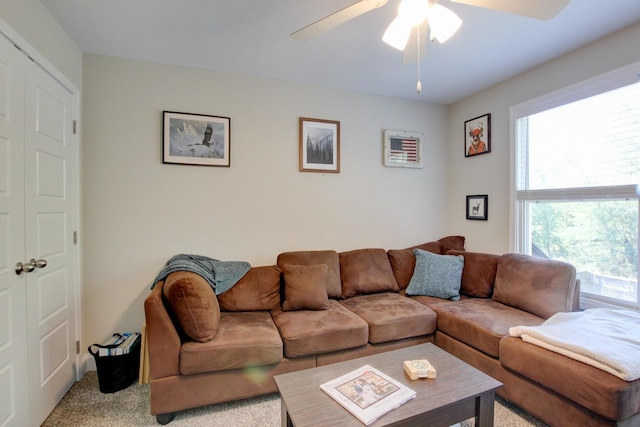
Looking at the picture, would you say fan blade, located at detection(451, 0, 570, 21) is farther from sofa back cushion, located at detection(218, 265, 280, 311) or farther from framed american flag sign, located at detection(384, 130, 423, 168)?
sofa back cushion, located at detection(218, 265, 280, 311)

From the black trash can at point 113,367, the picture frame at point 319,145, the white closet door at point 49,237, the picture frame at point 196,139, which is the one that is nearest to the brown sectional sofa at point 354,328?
the black trash can at point 113,367

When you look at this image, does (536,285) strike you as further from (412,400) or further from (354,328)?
(412,400)

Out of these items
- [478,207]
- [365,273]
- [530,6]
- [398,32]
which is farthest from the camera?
[478,207]

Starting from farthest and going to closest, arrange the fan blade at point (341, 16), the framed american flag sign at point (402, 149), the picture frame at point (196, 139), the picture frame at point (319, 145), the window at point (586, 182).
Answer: the framed american flag sign at point (402, 149) → the picture frame at point (319, 145) → the picture frame at point (196, 139) → the window at point (586, 182) → the fan blade at point (341, 16)

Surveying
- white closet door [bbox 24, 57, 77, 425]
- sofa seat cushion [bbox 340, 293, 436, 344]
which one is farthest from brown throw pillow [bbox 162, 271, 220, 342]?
sofa seat cushion [bbox 340, 293, 436, 344]

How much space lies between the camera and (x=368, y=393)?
4.50 ft

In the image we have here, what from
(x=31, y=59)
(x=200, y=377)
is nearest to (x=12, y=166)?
(x=31, y=59)

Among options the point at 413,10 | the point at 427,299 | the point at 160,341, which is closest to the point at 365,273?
the point at 427,299

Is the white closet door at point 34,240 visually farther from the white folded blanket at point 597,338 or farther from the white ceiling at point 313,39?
the white folded blanket at point 597,338

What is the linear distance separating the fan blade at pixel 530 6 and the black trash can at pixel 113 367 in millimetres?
3054

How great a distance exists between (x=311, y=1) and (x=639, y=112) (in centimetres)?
241

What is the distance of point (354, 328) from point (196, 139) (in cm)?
214

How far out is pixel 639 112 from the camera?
2.10 metres

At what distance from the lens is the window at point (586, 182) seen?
2172 millimetres
